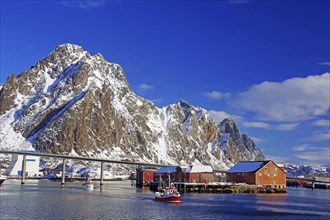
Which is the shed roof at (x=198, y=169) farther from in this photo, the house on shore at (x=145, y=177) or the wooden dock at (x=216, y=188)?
the house on shore at (x=145, y=177)

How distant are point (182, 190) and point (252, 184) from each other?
82.8ft

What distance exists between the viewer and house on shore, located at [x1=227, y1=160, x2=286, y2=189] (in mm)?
145250

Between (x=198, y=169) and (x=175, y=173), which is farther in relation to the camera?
(x=175, y=173)

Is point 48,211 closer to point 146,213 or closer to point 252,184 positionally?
point 146,213

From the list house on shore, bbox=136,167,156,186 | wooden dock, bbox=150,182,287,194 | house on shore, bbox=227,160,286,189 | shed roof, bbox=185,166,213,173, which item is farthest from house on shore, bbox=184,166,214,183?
house on shore, bbox=136,167,156,186

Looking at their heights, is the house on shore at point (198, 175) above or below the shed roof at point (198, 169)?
below

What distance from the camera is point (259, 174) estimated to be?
145 meters

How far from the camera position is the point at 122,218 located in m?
58.0

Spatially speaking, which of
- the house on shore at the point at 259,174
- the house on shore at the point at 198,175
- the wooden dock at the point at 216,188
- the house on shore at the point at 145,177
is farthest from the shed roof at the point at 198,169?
the house on shore at the point at 145,177

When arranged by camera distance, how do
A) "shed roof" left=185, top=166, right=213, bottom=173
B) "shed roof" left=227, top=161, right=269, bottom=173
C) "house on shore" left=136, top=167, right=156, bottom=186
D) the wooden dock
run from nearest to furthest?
the wooden dock → "shed roof" left=227, top=161, right=269, bottom=173 → "shed roof" left=185, top=166, right=213, bottom=173 → "house on shore" left=136, top=167, right=156, bottom=186

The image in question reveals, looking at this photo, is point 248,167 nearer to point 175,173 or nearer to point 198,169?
point 198,169

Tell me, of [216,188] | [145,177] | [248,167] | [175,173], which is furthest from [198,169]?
[145,177]

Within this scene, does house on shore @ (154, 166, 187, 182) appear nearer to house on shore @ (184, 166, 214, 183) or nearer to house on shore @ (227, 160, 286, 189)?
house on shore @ (184, 166, 214, 183)

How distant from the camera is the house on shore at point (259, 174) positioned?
145250mm
